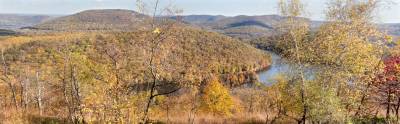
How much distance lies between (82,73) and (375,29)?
761cm

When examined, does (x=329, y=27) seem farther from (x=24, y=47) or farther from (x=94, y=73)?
(x=24, y=47)

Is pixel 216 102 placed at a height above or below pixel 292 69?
below

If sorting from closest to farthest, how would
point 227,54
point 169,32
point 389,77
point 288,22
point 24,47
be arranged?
point 169,32 < point 288,22 < point 389,77 < point 24,47 < point 227,54

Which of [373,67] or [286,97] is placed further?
[286,97]

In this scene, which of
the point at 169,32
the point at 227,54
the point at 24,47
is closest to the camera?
the point at 169,32

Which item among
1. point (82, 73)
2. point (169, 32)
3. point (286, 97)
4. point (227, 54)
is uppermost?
point (169, 32)

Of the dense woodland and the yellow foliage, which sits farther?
the yellow foliage

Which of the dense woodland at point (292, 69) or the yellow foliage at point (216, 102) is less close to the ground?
the dense woodland at point (292, 69)

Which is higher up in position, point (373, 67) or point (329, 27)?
point (329, 27)

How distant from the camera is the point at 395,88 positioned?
1076 centimetres

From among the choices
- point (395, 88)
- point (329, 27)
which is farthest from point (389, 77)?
point (329, 27)

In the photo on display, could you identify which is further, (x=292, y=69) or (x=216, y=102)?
(x=216, y=102)

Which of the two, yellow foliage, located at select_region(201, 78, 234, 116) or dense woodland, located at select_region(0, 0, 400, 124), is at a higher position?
dense woodland, located at select_region(0, 0, 400, 124)

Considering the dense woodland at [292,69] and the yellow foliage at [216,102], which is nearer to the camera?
the dense woodland at [292,69]
